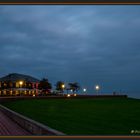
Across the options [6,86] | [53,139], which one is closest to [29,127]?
[53,139]

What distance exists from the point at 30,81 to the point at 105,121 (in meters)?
86.6

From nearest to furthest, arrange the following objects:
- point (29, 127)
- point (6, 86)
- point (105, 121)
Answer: point (29, 127), point (105, 121), point (6, 86)

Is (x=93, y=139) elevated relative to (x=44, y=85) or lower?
lower

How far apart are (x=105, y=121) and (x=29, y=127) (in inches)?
242

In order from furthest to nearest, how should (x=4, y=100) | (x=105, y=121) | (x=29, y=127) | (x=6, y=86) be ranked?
(x=6, y=86) → (x=4, y=100) → (x=105, y=121) → (x=29, y=127)

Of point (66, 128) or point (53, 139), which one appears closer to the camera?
point (53, 139)

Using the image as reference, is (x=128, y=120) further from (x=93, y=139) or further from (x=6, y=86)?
(x=6, y=86)
